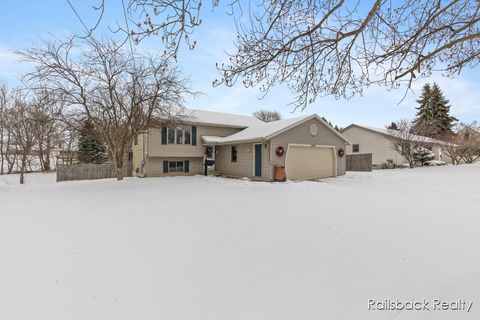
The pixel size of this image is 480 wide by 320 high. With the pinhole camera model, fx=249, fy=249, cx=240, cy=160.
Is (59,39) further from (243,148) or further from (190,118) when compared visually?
(243,148)

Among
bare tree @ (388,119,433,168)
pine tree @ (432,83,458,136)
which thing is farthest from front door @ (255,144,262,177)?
pine tree @ (432,83,458,136)

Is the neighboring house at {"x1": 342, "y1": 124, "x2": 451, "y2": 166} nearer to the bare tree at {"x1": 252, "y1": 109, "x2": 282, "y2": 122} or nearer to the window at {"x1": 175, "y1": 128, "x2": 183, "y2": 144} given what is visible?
the window at {"x1": 175, "y1": 128, "x2": 183, "y2": 144}

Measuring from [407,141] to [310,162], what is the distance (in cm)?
1202

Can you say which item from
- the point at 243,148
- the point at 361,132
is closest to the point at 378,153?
the point at 361,132

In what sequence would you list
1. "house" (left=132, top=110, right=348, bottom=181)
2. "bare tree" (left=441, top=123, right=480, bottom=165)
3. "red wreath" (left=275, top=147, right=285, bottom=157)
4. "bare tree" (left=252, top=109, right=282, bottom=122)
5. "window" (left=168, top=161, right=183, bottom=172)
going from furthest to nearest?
1. "bare tree" (left=252, top=109, right=282, bottom=122)
2. "bare tree" (left=441, top=123, right=480, bottom=165)
3. "window" (left=168, top=161, right=183, bottom=172)
4. "house" (left=132, top=110, right=348, bottom=181)
5. "red wreath" (left=275, top=147, right=285, bottom=157)

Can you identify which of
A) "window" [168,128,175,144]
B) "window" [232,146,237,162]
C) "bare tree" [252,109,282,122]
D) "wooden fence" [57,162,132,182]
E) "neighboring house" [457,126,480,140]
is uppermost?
"bare tree" [252,109,282,122]

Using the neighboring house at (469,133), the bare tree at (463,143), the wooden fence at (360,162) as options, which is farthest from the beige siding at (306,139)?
the neighboring house at (469,133)

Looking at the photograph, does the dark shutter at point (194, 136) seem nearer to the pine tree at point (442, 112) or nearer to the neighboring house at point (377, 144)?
the neighboring house at point (377, 144)

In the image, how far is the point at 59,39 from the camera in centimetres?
1048

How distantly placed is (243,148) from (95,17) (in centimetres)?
1213

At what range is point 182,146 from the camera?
15.4 metres

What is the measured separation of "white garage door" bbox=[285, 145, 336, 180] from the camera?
13.8 meters

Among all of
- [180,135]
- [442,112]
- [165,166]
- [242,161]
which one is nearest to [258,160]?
[242,161]

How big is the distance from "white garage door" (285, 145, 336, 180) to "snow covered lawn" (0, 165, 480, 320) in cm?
787
